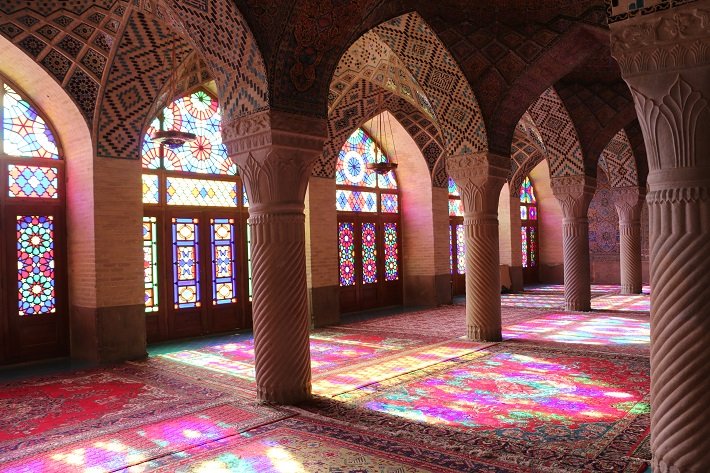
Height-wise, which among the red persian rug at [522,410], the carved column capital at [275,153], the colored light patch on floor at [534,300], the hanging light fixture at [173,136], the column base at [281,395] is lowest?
the red persian rug at [522,410]

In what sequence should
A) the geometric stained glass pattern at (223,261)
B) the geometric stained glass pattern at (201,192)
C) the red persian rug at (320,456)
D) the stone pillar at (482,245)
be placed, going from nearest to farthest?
the red persian rug at (320,456)
the stone pillar at (482,245)
the geometric stained glass pattern at (201,192)
the geometric stained glass pattern at (223,261)

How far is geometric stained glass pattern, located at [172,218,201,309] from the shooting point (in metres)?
9.70

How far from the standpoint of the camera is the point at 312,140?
5.60 meters

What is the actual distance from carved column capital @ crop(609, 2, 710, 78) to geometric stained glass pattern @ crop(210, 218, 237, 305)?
7.96m

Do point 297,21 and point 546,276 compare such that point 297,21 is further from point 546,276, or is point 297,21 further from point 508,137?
point 546,276

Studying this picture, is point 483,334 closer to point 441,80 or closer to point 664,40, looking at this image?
point 441,80

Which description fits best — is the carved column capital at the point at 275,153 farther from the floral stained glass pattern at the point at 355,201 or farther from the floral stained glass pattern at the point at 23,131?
the floral stained glass pattern at the point at 355,201

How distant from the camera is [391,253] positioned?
1417 cm

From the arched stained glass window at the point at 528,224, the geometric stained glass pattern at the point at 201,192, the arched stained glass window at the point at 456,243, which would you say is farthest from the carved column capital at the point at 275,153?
the arched stained glass window at the point at 528,224

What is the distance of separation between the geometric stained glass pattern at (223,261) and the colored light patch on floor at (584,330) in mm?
4809

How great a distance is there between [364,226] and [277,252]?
8132 mm

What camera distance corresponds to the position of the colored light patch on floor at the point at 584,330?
8.54 metres

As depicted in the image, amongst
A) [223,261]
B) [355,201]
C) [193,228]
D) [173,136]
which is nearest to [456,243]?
[355,201]

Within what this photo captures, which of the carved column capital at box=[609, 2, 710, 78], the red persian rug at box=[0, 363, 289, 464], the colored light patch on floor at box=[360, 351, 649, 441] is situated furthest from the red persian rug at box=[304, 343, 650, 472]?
the carved column capital at box=[609, 2, 710, 78]
